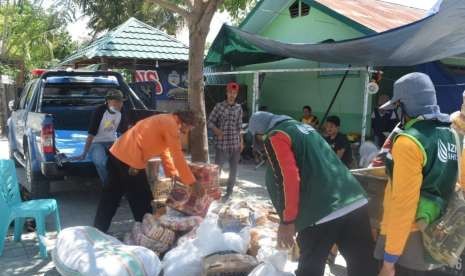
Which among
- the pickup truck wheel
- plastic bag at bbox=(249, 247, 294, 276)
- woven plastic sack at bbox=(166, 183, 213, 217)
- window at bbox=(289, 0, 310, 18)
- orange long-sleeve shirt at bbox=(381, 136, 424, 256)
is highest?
window at bbox=(289, 0, 310, 18)

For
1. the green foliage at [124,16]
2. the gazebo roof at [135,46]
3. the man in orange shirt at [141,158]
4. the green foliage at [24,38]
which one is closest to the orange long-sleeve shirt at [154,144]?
the man in orange shirt at [141,158]

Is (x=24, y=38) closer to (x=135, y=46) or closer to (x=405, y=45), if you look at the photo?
(x=135, y=46)

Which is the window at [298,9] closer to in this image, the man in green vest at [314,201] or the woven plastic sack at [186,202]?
the woven plastic sack at [186,202]

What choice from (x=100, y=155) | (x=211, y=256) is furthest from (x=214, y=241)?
(x=100, y=155)

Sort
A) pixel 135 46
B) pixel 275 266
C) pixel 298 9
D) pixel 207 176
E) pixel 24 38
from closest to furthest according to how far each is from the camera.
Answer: pixel 275 266 < pixel 207 176 < pixel 298 9 < pixel 135 46 < pixel 24 38

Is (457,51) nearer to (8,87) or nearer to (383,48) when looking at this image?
(383,48)

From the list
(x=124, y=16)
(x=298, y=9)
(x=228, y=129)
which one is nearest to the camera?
(x=228, y=129)

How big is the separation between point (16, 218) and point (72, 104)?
3.78 metres

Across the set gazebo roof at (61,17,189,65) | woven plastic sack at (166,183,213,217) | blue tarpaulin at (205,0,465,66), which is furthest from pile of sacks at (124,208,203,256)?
gazebo roof at (61,17,189,65)

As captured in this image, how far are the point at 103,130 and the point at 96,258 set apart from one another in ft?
7.88

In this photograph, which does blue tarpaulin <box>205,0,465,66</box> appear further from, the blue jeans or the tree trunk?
the blue jeans

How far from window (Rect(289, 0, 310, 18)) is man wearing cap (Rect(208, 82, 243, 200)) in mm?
5865

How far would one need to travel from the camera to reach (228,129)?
6855mm

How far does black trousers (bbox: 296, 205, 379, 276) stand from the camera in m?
2.93
